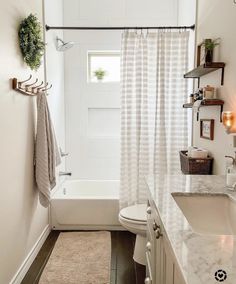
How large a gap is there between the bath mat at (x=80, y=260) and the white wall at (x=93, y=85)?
44.3 inches

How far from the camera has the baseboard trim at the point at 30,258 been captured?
83.9 inches

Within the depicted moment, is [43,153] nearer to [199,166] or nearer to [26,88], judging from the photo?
[26,88]

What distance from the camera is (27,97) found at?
92.8 inches

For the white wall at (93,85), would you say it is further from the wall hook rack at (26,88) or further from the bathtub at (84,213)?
the wall hook rack at (26,88)

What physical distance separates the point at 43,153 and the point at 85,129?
1.49 meters

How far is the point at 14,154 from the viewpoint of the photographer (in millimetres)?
2084

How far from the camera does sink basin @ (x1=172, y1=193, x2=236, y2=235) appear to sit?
4.67 ft

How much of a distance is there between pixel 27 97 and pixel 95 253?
153 cm

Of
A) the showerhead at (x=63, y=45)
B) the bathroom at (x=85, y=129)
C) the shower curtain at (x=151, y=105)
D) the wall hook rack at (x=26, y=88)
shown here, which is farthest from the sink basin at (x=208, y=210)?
the showerhead at (x=63, y=45)

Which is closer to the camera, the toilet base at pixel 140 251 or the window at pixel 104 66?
the toilet base at pixel 140 251

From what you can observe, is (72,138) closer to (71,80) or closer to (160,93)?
(71,80)

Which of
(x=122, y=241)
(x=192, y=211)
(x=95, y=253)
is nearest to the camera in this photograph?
(x=192, y=211)

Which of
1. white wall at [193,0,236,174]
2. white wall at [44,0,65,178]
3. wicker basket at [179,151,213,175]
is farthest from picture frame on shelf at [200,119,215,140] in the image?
white wall at [44,0,65,178]

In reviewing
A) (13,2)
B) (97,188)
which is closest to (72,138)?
(97,188)
